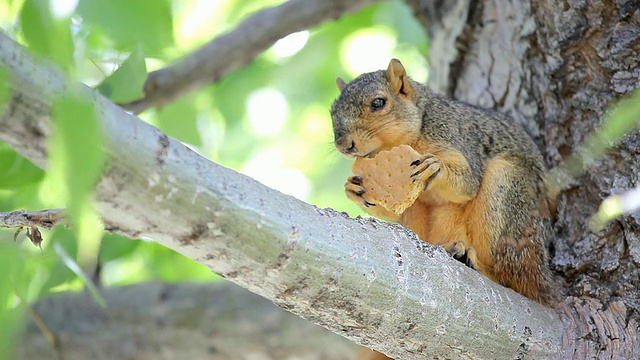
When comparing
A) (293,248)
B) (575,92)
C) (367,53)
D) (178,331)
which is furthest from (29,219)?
(367,53)

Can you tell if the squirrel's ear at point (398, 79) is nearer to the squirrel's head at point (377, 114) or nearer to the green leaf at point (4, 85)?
the squirrel's head at point (377, 114)

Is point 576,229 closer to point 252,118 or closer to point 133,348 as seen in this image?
point 133,348

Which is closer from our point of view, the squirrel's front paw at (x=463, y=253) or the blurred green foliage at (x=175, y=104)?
the blurred green foliage at (x=175, y=104)

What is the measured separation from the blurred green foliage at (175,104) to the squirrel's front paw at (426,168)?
0.59 m

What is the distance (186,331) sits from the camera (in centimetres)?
282

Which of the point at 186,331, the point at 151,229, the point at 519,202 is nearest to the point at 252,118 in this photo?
the point at 186,331

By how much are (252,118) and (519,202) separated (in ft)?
7.82

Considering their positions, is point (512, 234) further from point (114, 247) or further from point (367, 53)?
point (367, 53)

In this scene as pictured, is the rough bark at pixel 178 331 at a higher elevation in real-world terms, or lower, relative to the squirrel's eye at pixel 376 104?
lower

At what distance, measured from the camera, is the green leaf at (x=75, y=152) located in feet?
2.18

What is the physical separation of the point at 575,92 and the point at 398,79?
55cm

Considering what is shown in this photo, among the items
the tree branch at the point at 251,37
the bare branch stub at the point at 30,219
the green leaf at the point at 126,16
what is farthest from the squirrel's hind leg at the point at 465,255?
the green leaf at the point at 126,16

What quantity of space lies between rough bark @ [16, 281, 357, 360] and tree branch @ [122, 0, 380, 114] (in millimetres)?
812

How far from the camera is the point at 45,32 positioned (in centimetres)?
79
